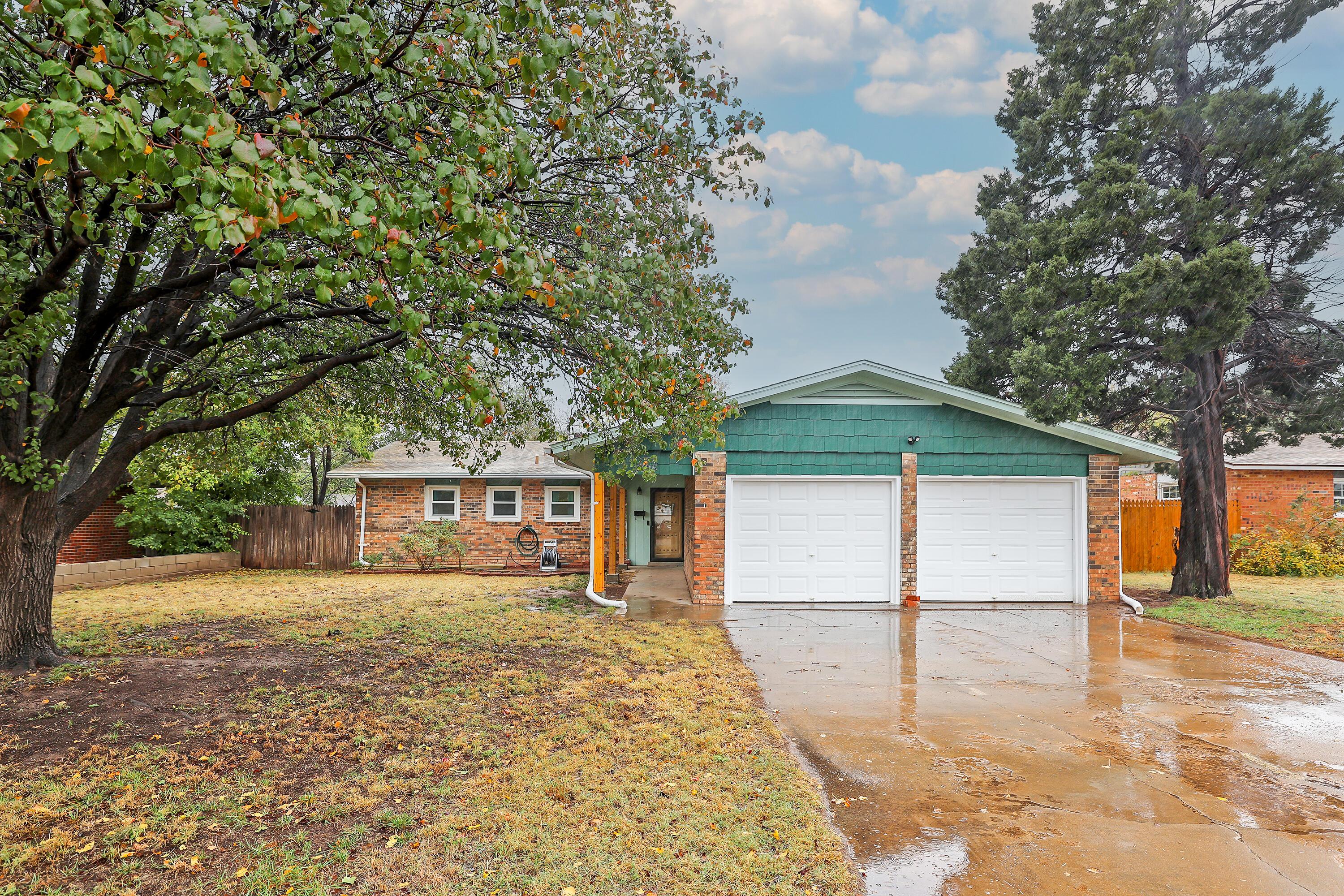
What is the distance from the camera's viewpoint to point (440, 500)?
18125 millimetres

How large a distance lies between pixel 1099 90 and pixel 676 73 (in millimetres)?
11042

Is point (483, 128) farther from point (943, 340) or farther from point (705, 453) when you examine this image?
point (943, 340)

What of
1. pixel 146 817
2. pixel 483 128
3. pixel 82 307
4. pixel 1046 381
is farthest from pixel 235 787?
pixel 1046 381

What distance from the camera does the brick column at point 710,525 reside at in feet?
39.6

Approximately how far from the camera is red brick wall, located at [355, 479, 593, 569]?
17969mm

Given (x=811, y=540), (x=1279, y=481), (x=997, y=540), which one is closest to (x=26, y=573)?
(x=811, y=540)

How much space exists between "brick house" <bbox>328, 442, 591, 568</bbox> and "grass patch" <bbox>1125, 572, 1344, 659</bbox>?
12124mm

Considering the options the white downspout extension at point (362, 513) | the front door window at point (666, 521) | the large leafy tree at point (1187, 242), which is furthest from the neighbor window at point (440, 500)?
the large leafy tree at point (1187, 242)

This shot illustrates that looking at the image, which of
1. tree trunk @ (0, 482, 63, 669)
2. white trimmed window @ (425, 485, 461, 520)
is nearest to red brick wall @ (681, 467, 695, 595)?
white trimmed window @ (425, 485, 461, 520)

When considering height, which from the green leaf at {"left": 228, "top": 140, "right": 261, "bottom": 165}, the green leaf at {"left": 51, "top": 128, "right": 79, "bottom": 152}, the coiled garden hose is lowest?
the coiled garden hose

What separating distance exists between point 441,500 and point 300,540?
373 centimetres

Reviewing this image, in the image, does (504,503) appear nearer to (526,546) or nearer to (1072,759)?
(526,546)

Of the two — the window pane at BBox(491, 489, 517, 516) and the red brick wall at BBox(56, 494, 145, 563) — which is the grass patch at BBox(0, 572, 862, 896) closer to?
the red brick wall at BBox(56, 494, 145, 563)

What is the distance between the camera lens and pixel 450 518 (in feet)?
59.5
